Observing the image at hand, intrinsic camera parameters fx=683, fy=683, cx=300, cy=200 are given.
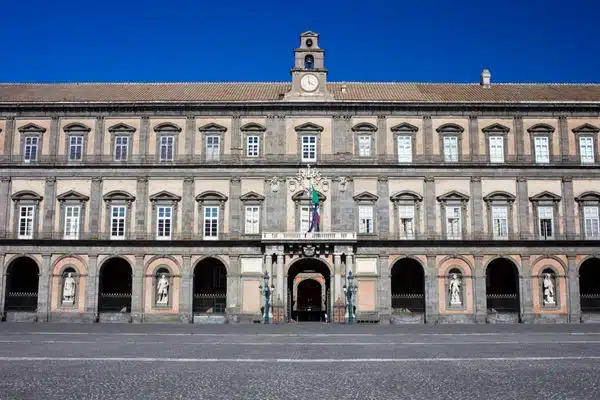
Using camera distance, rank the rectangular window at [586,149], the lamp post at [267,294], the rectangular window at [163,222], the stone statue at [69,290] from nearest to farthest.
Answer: the lamp post at [267,294] < the stone statue at [69,290] < the rectangular window at [163,222] < the rectangular window at [586,149]

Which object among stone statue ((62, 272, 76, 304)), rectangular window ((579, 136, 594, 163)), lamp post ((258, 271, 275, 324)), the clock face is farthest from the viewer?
the clock face

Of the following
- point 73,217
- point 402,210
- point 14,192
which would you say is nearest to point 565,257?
point 402,210

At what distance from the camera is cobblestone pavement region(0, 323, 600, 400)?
12961mm

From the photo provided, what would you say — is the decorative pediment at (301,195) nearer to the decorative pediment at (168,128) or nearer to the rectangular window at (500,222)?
the decorative pediment at (168,128)

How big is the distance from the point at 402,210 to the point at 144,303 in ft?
56.4

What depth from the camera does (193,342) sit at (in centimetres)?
2494

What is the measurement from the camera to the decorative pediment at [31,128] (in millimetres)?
44469

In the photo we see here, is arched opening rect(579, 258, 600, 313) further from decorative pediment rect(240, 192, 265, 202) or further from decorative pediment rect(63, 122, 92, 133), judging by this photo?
decorative pediment rect(63, 122, 92, 133)

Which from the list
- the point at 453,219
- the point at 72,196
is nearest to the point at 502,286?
the point at 453,219

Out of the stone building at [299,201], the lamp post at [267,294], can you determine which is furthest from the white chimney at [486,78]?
the lamp post at [267,294]

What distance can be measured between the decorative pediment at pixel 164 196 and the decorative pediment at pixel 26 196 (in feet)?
24.2

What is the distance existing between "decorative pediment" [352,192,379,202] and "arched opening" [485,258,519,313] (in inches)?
340

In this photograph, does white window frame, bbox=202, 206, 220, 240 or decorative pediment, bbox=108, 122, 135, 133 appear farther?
decorative pediment, bbox=108, 122, 135, 133

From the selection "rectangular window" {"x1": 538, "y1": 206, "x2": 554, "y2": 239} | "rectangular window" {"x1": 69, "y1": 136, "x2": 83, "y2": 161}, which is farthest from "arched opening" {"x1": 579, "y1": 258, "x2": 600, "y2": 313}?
"rectangular window" {"x1": 69, "y1": 136, "x2": 83, "y2": 161}
